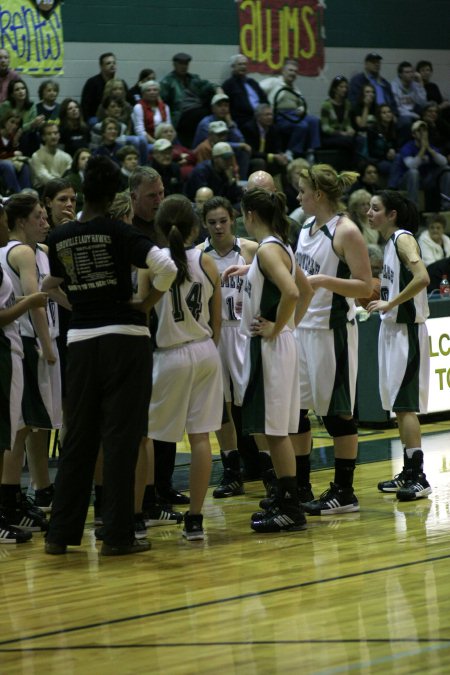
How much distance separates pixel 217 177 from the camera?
44.1 ft

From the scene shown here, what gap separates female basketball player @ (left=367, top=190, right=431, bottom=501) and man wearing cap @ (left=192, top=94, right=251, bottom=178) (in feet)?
24.4

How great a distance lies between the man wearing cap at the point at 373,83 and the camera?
1744 cm

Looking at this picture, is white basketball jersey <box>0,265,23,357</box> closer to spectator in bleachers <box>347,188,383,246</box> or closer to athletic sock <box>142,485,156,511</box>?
athletic sock <box>142,485,156,511</box>

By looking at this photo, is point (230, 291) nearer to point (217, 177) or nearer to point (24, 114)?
point (217, 177)

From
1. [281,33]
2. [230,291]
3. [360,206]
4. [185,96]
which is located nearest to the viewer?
[230,291]

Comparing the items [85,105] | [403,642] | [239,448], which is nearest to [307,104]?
[85,105]

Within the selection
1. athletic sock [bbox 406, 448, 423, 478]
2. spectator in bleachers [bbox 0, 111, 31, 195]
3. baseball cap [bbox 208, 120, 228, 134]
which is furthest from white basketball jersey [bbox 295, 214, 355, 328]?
baseball cap [bbox 208, 120, 228, 134]

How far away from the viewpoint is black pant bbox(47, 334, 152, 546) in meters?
5.77

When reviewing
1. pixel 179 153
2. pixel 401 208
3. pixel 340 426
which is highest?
pixel 401 208

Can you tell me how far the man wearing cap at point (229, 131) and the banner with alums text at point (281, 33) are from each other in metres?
2.35

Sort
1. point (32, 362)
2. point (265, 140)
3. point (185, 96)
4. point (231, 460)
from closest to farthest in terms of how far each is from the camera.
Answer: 1. point (32, 362)
2. point (231, 460)
3. point (185, 96)
4. point (265, 140)

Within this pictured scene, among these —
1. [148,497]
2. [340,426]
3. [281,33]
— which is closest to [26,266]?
[148,497]

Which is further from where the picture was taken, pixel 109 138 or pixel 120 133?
pixel 120 133

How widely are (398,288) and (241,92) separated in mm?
8799
